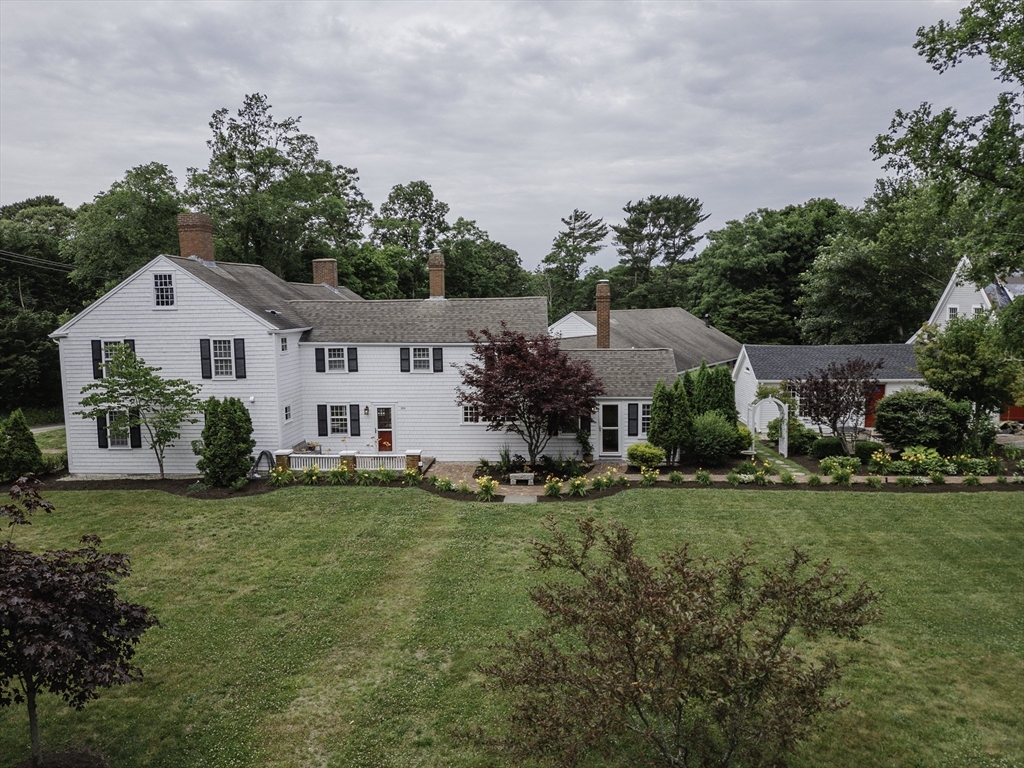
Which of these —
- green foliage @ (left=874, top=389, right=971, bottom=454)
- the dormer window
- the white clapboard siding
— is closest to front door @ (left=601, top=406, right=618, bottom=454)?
green foliage @ (left=874, top=389, right=971, bottom=454)

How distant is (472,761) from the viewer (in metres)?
8.41

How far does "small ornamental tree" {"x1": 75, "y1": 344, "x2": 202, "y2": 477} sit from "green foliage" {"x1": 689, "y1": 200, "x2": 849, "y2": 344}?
40694 mm

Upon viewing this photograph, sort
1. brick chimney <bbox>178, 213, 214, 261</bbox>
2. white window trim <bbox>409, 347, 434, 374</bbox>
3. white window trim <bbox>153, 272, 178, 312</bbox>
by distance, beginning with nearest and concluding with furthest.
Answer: white window trim <bbox>153, 272, 178, 312</bbox> < white window trim <bbox>409, 347, 434, 374</bbox> < brick chimney <bbox>178, 213, 214, 261</bbox>

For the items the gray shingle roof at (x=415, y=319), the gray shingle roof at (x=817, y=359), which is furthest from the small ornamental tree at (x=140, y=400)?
the gray shingle roof at (x=817, y=359)

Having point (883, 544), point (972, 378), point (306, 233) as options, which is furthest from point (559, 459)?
point (306, 233)

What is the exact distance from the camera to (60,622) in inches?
286

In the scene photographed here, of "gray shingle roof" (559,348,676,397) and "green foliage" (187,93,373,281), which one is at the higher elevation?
"green foliage" (187,93,373,281)

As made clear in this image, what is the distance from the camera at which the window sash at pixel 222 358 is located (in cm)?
2366

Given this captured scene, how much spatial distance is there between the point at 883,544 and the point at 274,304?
22106 mm

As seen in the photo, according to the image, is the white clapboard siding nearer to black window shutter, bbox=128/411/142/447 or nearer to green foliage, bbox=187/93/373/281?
black window shutter, bbox=128/411/142/447

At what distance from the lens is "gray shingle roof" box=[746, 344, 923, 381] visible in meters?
30.0

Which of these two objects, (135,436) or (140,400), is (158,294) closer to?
(140,400)

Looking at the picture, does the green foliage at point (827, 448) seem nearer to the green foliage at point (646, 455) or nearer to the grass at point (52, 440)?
the green foliage at point (646, 455)

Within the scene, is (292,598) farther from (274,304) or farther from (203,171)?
(203,171)
